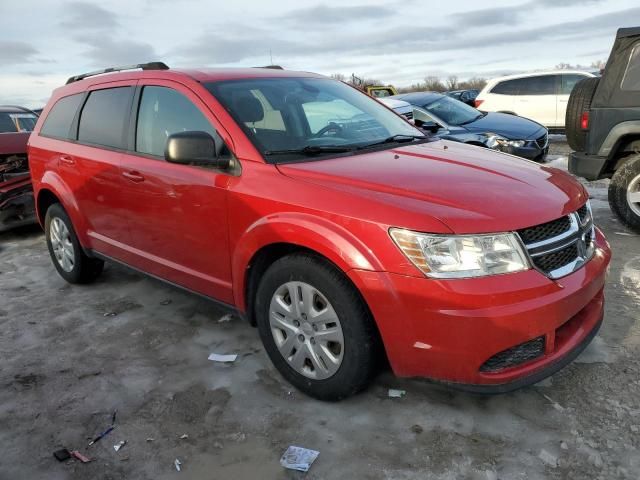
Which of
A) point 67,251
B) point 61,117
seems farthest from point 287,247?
point 61,117

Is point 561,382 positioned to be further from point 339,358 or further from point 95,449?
point 95,449

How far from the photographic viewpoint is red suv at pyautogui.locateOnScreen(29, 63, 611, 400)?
7.74 ft

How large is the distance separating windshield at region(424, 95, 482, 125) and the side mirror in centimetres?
665

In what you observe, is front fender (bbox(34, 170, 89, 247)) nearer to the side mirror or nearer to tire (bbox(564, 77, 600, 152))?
the side mirror

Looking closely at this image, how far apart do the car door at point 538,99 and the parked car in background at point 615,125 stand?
7.75 metres

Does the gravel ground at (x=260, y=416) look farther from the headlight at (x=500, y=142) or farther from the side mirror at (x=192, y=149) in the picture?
the headlight at (x=500, y=142)

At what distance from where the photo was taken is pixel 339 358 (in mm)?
2723

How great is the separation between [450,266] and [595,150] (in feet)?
13.7

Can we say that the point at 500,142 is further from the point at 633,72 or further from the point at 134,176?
the point at 134,176

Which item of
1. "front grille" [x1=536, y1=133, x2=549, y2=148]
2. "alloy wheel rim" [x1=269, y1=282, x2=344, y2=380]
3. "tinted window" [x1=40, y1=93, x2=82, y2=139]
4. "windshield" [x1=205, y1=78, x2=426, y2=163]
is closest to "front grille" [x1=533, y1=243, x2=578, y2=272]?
"alloy wheel rim" [x1=269, y1=282, x2=344, y2=380]

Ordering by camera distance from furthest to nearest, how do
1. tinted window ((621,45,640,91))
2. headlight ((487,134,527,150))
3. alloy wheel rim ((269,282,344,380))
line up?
headlight ((487,134,527,150))
tinted window ((621,45,640,91))
alloy wheel rim ((269,282,344,380))

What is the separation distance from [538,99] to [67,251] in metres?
11.7

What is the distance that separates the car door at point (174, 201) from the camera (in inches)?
125

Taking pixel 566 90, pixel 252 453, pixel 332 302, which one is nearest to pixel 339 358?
pixel 332 302
